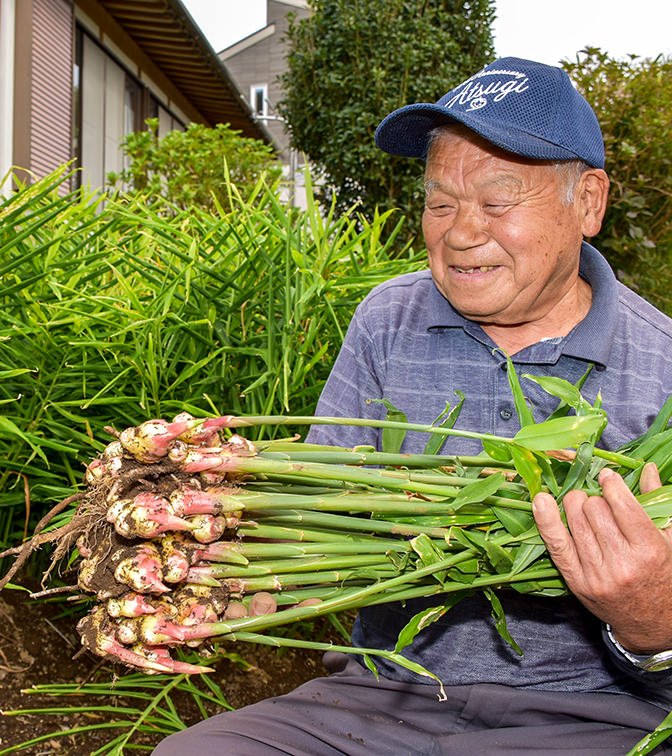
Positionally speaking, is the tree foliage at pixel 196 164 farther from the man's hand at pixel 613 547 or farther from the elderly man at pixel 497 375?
the man's hand at pixel 613 547

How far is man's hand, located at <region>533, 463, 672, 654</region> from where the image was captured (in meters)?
1.18

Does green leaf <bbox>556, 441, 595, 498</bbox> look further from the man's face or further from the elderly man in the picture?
the man's face

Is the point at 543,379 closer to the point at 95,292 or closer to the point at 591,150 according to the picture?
the point at 591,150

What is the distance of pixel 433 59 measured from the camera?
7.15m

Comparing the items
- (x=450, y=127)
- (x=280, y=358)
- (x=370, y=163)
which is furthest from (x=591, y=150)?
(x=370, y=163)

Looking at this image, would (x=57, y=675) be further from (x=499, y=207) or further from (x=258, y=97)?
(x=258, y=97)

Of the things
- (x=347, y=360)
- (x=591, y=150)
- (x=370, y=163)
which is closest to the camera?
(x=591, y=150)

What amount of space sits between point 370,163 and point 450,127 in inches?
215

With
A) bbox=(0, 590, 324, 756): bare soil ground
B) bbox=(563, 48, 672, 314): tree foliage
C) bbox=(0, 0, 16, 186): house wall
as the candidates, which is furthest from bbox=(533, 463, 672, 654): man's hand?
bbox=(0, 0, 16, 186): house wall

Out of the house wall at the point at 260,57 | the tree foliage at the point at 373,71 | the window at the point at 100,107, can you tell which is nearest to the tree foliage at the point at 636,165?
the tree foliage at the point at 373,71

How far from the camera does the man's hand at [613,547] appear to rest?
46.3 inches

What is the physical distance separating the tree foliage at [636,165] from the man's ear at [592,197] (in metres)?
3.80

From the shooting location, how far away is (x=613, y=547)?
3.92 ft

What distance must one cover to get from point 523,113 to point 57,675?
1.81m
